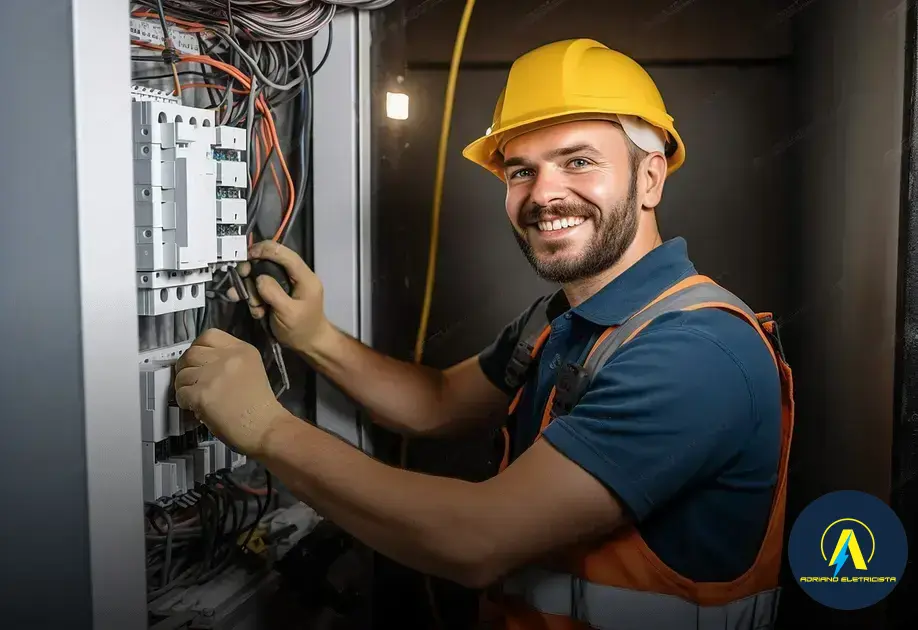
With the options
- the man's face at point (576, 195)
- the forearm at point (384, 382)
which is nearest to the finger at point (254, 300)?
the forearm at point (384, 382)

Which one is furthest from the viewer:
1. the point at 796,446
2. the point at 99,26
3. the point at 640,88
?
the point at 796,446

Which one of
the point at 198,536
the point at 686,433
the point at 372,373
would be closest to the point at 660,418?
the point at 686,433

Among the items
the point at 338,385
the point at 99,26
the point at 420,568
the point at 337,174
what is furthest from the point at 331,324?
the point at 99,26

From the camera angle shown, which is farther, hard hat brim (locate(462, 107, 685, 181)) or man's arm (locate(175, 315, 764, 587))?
hard hat brim (locate(462, 107, 685, 181))

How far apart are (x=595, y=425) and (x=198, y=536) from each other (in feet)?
2.12

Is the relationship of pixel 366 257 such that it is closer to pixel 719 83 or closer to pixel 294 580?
pixel 294 580

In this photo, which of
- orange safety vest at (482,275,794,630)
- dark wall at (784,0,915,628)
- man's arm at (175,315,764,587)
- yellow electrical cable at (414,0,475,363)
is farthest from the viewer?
yellow electrical cable at (414,0,475,363)

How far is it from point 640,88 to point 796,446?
2.46ft

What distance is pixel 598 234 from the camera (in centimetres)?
116

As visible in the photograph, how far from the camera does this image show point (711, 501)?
99 cm

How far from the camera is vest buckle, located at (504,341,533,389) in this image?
1264 millimetres

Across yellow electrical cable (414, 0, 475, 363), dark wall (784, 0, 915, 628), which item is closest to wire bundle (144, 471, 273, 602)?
yellow electrical cable (414, 0, 475, 363)

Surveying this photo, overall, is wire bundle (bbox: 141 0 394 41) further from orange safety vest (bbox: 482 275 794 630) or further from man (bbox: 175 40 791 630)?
orange safety vest (bbox: 482 275 794 630)

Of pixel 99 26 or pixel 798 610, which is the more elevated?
pixel 99 26
